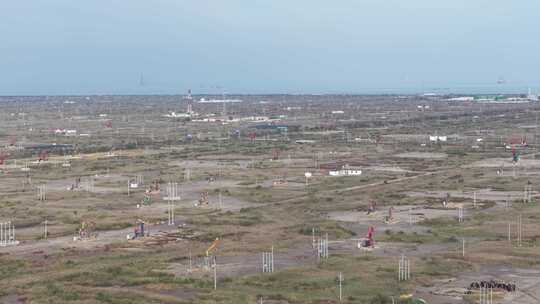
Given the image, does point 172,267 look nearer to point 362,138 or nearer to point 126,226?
point 126,226

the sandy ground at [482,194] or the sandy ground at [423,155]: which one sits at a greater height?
the sandy ground at [423,155]

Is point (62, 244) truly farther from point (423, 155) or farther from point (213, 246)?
point (423, 155)

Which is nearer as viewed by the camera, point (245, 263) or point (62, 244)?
point (245, 263)

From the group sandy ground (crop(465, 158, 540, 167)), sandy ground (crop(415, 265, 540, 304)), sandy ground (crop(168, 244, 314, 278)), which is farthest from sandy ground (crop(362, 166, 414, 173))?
sandy ground (crop(415, 265, 540, 304))

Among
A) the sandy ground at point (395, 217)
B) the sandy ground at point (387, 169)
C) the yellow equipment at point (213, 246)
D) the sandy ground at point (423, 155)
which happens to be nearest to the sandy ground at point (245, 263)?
the yellow equipment at point (213, 246)

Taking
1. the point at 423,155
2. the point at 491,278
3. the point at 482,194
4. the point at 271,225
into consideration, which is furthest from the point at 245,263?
the point at 423,155

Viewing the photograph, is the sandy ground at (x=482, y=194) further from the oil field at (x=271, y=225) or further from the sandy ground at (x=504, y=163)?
the sandy ground at (x=504, y=163)

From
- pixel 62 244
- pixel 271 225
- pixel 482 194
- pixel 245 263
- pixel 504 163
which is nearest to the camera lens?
pixel 245 263

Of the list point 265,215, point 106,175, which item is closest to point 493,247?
point 265,215

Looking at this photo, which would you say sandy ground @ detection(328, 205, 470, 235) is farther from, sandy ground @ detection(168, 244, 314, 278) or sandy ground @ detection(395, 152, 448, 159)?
sandy ground @ detection(395, 152, 448, 159)
